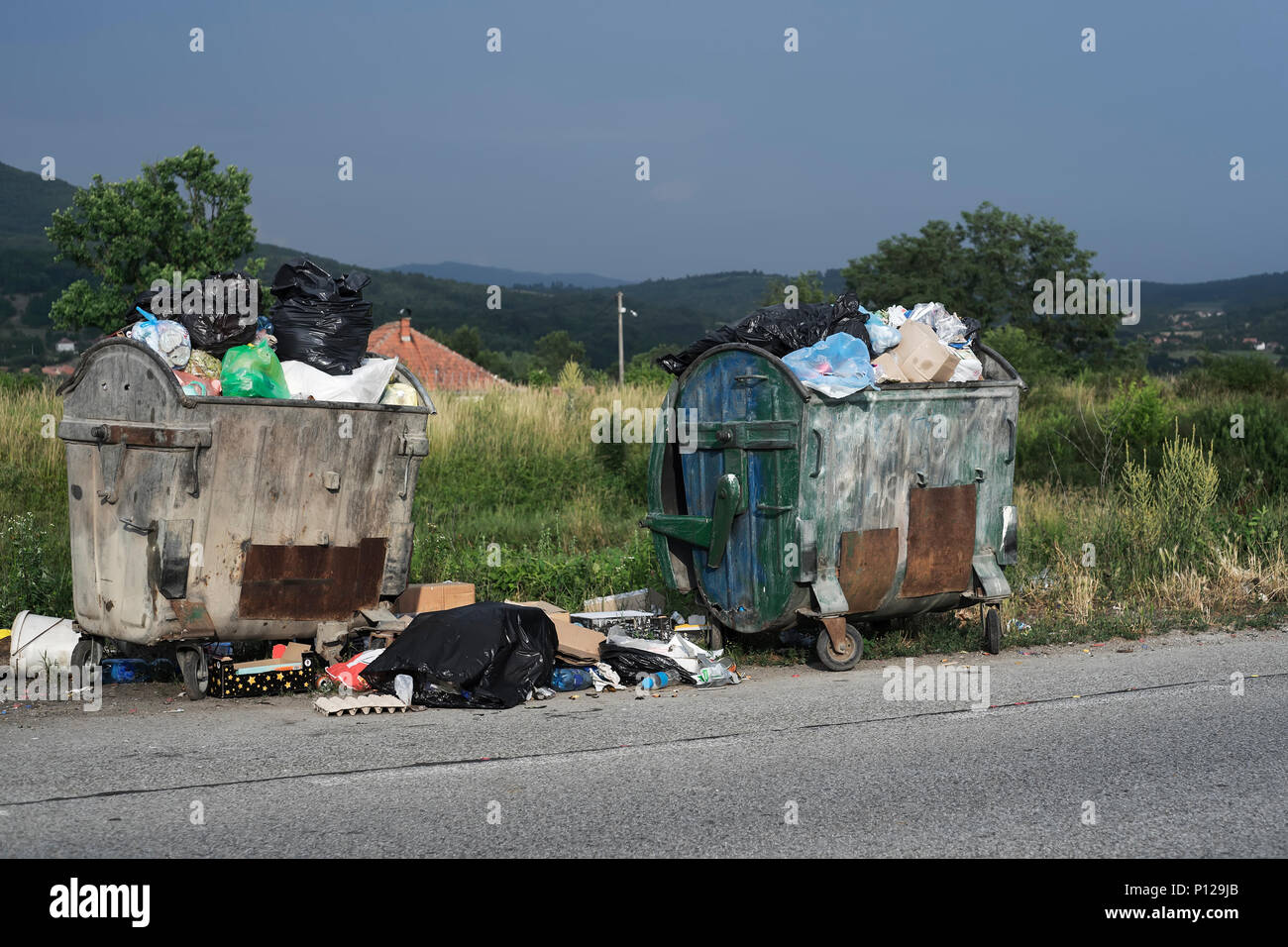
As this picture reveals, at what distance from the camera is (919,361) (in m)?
7.21

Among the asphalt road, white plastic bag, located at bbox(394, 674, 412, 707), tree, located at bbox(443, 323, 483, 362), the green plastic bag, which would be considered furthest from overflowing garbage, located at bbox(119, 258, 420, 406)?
tree, located at bbox(443, 323, 483, 362)

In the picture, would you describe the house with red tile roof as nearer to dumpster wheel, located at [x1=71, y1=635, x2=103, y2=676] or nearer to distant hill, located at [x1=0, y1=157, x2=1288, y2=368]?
distant hill, located at [x1=0, y1=157, x2=1288, y2=368]

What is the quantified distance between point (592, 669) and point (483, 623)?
2.44 ft

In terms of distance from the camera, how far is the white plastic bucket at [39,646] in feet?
21.4

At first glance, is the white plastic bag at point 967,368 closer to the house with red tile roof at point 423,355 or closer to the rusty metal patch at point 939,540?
the rusty metal patch at point 939,540

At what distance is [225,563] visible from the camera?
6164mm

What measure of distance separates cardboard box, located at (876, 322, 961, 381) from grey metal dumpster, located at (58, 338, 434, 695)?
2901mm

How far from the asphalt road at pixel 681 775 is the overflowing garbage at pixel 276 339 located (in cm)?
168

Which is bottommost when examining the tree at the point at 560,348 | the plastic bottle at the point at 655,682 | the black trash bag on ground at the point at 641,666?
the plastic bottle at the point at 655,682

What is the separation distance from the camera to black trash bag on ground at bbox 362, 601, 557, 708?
6.07 m

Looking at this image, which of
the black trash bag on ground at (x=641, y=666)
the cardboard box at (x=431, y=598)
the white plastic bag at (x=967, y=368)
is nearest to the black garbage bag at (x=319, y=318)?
the cardboard box at (x=431, y=598)

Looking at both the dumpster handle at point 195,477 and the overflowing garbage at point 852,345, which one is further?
the overflowing garbage at point 852,345
